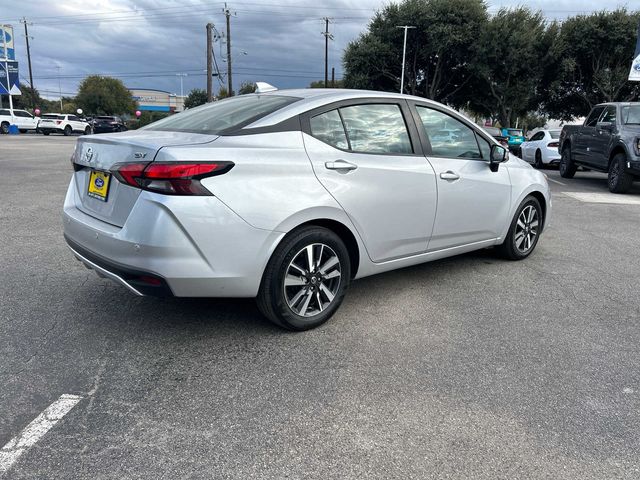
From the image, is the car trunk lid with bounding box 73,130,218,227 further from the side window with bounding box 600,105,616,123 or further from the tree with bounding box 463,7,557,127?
the tree with bounding box 463,7,557,127

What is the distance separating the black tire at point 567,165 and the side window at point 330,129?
471 inches

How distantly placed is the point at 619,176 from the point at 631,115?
4.42 ft

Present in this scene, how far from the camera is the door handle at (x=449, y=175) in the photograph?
4188mm

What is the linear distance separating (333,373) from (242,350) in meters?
0.63

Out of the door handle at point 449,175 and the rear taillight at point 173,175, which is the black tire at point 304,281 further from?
the door handle at point 449,175

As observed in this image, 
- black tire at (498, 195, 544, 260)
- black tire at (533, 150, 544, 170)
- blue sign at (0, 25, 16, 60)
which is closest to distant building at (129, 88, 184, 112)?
blue sign at (0, 25, 16, 60)

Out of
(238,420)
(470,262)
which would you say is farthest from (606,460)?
(470,262)

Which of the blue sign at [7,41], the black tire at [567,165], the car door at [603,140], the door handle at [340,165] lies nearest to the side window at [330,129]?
the door handle at [340,165]

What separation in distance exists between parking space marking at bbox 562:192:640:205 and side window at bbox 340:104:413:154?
7.33 m

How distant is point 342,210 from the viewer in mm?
3486

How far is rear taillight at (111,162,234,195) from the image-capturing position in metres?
2.85

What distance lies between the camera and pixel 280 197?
315cm

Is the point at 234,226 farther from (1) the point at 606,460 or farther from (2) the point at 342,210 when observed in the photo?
(1) the point at 606,460

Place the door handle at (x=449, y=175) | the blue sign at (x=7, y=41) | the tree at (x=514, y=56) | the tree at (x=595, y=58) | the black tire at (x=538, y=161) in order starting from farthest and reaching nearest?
the blue sign at (x=7, y=41)
the tree at (x=514, y=56)
the tree at (x=595, y=58)
the black tire at (x=538, y=161)
the door handle at (x=449, y=175)
